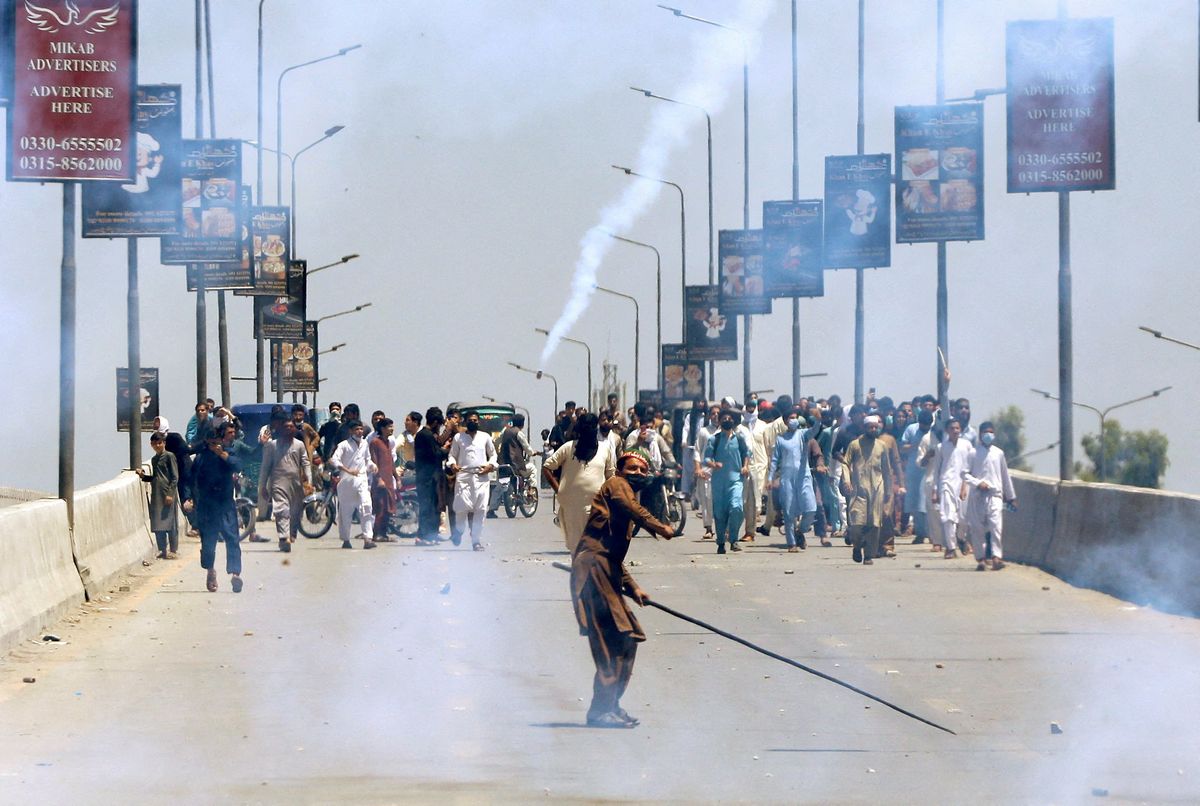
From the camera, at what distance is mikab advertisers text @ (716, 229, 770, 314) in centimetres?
4700

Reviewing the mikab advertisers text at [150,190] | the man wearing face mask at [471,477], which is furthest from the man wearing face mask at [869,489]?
the mikab advertisers text at [150,190]

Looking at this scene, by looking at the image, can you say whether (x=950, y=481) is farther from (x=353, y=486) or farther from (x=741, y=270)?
(x=741, y=270)

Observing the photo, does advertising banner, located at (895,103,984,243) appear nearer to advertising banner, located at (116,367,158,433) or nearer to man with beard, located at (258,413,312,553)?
man with beard, located at (258,413,312,553)

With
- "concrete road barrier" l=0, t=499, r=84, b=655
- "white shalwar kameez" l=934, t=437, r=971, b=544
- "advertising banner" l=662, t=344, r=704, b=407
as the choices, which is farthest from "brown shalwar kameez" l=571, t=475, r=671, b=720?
"advertising banner" l=662, t=344, r=704, b=407

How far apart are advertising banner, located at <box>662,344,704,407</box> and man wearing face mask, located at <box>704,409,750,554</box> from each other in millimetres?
38114

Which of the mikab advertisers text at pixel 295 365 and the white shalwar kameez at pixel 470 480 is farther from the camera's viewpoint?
the mikab advertisers text at pixel 295 365

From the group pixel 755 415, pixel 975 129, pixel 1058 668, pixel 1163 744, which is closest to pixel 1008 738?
pixel 1163 744

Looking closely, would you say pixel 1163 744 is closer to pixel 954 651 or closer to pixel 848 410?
pixel 954 651

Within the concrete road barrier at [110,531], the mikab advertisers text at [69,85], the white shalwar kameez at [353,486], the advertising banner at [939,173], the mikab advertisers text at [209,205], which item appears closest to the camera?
the mikab advertisers text at [69,85]

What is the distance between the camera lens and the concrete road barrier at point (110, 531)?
739 inches

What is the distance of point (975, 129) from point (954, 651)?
1327 cm

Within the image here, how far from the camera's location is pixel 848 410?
28.0 metres

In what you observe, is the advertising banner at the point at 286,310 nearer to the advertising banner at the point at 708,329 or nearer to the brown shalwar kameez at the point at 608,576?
the advertising banner at the point at 708,329

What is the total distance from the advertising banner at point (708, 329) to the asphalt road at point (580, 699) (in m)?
36.9
